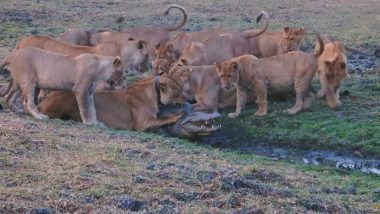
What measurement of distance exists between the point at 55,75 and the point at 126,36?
13.3ft

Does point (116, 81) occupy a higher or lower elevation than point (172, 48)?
higher

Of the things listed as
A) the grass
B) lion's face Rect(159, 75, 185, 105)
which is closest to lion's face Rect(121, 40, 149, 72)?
the grass

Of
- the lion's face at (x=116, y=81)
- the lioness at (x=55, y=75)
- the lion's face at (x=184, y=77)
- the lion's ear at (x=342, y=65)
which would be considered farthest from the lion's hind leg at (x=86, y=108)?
the lion's ear at (x=342, y=65)

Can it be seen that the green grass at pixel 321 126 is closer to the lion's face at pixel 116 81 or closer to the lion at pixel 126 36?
the lion's face at pixel 116 81

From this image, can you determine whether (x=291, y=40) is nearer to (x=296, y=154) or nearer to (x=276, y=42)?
(x=276, y=42)

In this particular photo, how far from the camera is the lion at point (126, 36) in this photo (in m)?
13.5

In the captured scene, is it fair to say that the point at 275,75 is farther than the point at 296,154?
Yes

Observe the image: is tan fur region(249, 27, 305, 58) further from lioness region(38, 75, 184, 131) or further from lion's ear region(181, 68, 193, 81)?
lioness region(38, 75, 184, 131)

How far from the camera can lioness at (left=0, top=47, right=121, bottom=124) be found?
997 cm

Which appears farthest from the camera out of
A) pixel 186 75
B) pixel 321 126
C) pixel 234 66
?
pixel 186 75

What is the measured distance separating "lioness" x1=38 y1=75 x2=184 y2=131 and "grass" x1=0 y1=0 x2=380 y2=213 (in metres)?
0.52

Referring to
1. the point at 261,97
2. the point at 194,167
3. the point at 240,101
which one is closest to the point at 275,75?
the point at 261,97

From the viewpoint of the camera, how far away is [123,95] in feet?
34.3

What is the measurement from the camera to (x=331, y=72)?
11414 mm
